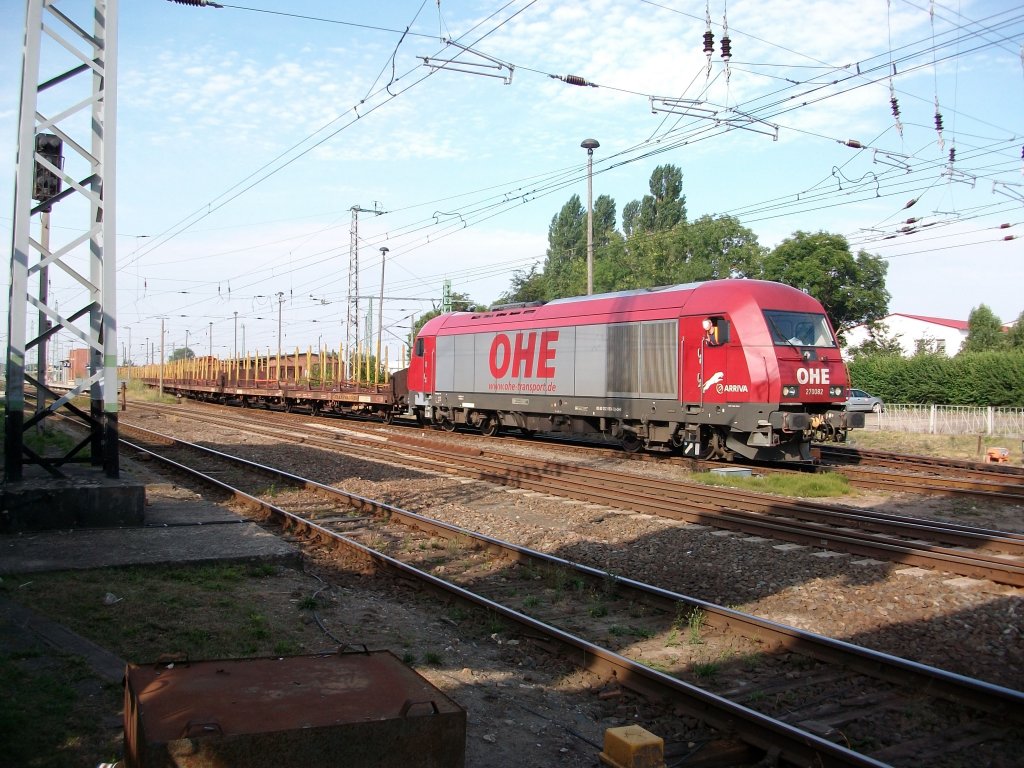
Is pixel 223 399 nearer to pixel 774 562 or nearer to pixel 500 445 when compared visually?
pixel 500 445

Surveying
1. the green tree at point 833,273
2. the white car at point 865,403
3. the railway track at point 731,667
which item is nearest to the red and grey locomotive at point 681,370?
the railway track at point 731,667

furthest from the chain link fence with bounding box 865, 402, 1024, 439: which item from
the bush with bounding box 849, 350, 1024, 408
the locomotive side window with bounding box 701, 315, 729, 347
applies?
the locomotive side window with bounding box 701, 315, 729, 347

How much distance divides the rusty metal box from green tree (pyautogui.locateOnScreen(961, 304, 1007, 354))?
6500cm

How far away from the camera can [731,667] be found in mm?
5637

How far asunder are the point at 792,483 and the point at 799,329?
11.2ft

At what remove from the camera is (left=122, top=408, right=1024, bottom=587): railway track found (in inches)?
324

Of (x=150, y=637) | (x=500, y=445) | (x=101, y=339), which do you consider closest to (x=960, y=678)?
(x=150, y=637)

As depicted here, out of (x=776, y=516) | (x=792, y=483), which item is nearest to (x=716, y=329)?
(x=792, y=483)

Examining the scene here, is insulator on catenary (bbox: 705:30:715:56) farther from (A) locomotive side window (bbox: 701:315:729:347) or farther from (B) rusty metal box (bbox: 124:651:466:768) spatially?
(B) rusty metal box (bbox: 124:651:466:768)

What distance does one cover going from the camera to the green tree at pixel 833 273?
48312 mm

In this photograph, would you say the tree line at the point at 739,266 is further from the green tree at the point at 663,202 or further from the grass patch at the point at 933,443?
the grass patch at the point at 933,443

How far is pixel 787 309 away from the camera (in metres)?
15.4

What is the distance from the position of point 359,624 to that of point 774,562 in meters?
4.31

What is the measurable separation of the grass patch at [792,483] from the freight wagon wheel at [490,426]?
9419mm
